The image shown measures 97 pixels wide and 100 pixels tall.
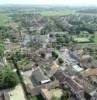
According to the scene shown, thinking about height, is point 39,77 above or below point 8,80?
below

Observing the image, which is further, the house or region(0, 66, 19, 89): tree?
the house

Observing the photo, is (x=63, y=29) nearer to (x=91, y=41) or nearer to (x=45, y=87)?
(x=91, y=41)

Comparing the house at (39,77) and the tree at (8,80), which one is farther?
the house at (39,77)

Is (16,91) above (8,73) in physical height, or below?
below

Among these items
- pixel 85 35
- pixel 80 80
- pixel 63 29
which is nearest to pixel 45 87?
pixel 80 80

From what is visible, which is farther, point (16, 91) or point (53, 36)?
point (53, 36)

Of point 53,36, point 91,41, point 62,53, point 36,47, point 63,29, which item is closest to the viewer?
point 62,53

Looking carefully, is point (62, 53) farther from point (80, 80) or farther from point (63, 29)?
point (63, 29)

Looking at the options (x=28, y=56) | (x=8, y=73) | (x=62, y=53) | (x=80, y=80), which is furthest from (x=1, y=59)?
(x=80, y=80)

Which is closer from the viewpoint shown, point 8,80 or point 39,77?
point 8,80

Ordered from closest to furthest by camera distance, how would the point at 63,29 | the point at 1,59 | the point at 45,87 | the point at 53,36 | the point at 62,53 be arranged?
the point at 45,87
the point at 1,59
the point at 62,53
the point at 53,36
the point at 63,29
